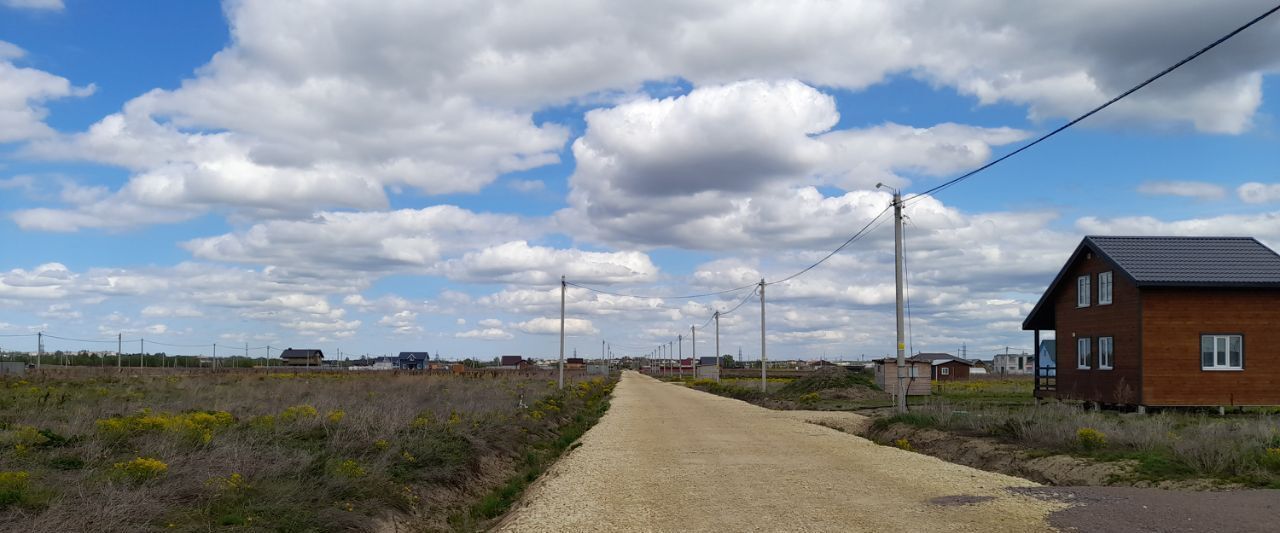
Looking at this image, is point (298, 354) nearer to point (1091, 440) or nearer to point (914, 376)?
point (914, 376)

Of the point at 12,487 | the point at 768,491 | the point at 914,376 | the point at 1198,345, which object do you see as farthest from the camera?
the point at 914,376

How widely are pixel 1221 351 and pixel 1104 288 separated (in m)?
4.19

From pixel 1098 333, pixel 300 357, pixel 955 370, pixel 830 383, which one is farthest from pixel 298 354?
pixel 1098 333

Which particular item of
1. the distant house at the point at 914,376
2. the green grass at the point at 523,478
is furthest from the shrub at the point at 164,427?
the distant house at the point at 914,376

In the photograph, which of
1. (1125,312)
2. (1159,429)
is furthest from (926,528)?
(1125,312)

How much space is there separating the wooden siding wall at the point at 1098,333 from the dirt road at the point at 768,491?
13546 mm

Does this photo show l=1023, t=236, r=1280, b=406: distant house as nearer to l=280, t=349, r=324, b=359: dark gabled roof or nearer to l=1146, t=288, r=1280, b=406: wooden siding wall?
l=1146, t=288, r=1280, b=406: wooden siding wall

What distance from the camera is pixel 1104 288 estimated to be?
33156 mm

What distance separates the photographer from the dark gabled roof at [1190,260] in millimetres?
29859

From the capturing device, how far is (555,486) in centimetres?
1504

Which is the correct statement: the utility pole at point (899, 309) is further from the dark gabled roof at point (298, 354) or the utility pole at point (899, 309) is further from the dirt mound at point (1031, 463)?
the dark gabled roof at point (298, 354)

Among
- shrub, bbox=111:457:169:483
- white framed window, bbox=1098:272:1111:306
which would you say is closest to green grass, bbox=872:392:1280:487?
white framed window, bbox=1098:272:1111:306

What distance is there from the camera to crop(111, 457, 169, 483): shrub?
10.5 metres

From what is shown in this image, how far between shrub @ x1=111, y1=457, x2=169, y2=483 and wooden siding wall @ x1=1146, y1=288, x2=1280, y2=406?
1126 inches
